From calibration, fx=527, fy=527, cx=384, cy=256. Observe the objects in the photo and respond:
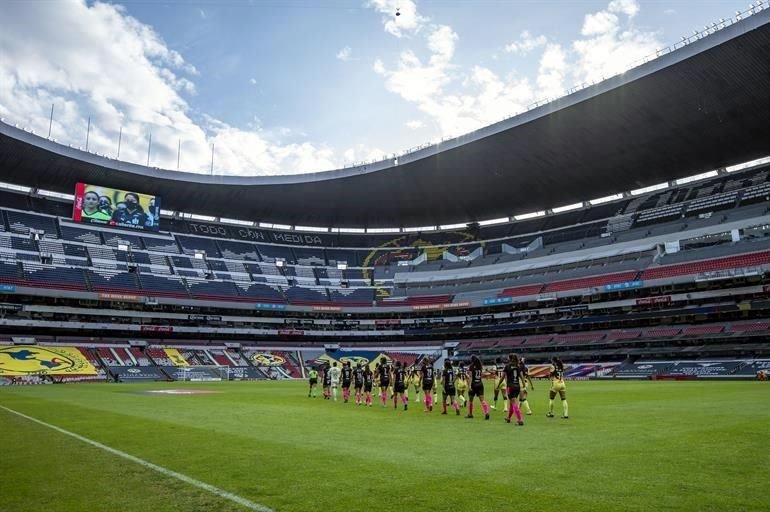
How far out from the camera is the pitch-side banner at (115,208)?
6894 centimetres

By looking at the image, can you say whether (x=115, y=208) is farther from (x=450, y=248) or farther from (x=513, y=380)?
(x=513, y=380)

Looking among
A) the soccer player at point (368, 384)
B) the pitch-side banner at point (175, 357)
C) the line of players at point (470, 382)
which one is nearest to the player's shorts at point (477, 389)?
the line of players at point (470, 382)

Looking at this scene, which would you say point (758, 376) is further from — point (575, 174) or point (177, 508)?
point (177, 508)

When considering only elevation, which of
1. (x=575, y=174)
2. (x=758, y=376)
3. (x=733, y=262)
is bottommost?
(x=758, y=376)

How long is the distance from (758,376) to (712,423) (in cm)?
3529

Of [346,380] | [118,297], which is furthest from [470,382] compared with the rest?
[118,297]

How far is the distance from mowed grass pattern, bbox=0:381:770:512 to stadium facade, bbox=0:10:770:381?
41353 mm

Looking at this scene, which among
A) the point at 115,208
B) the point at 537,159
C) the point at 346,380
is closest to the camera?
the point at 346,380

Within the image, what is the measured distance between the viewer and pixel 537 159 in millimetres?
62375

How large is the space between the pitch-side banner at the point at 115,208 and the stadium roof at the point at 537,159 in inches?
56.6

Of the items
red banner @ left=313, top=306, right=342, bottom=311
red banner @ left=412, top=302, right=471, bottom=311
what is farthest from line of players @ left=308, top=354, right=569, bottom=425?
red banner @ left=313, top=306, right=342, bottom=311

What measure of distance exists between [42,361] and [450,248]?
2373 inches

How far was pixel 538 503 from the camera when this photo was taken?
19.7 ft

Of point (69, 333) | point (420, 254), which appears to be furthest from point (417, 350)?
point (69, 333)
